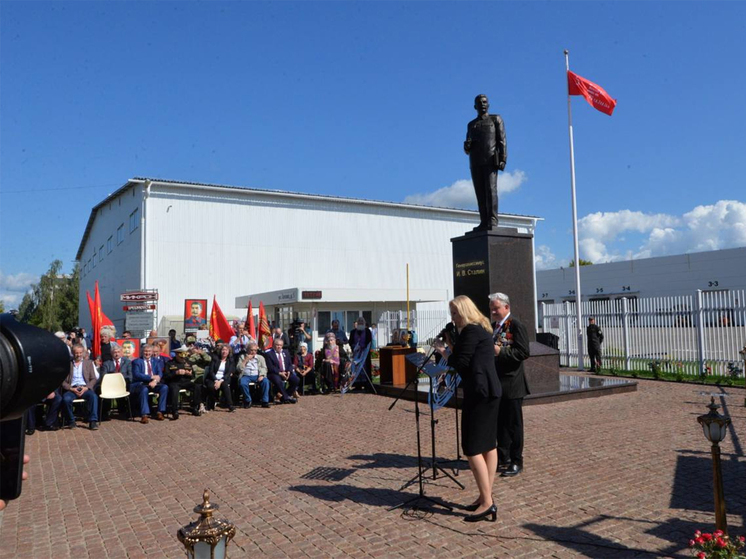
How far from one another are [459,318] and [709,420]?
6.55 ft

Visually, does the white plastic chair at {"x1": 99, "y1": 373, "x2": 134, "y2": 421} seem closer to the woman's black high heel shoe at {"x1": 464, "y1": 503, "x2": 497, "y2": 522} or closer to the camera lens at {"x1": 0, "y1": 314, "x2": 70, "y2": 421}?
the woman's black high heel shoe at {"x1": 464, "y1": 503, "x2": 497, "y2": 522}

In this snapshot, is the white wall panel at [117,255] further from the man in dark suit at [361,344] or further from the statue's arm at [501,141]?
the statue's arm at [501,141]

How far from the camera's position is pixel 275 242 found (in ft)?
110

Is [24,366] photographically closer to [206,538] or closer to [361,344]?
[206,538]

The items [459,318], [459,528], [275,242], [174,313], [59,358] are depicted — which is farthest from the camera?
[275,242]

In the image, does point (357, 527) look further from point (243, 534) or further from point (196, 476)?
point (196, 476)

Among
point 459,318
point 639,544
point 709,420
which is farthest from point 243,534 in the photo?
point 709,420

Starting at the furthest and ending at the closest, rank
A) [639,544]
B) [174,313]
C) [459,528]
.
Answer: [174,313] < [459,528] < [639,544]

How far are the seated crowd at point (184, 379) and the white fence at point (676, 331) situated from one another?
8.45 metres

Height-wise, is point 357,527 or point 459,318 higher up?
point 459,318

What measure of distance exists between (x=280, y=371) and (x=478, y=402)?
8373 millimetres

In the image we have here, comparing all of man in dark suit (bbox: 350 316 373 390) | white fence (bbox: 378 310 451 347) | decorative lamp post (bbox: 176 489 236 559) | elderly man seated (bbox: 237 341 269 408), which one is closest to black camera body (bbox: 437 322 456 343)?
decorative lamp post (bbox: 176 489 236 559)

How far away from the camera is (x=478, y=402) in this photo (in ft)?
16.6

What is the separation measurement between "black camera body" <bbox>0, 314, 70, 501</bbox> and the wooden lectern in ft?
40.8
